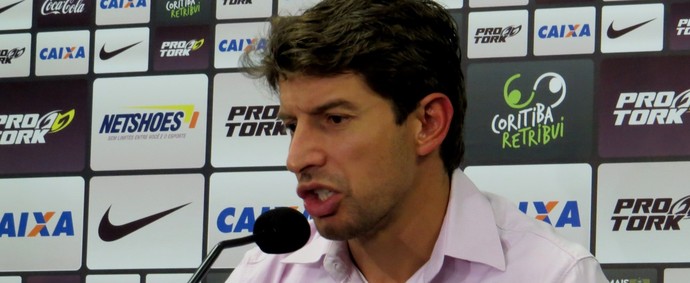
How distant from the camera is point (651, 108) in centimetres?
307

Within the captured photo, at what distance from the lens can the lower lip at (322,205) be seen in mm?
1573

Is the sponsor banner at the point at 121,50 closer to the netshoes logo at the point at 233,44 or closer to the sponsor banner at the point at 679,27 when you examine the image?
the netshoes logo at the point at 233,44

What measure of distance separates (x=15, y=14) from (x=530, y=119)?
1.80 meters

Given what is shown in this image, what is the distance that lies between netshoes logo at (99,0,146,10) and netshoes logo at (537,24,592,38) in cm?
132

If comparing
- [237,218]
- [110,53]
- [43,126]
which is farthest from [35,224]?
[237,218]

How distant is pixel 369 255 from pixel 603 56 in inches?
64.4

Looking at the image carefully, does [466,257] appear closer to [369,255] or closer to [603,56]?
[369,255]

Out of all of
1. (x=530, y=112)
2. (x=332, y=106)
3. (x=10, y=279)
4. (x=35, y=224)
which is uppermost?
(x=332, y=106)

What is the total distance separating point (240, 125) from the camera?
3.38 m

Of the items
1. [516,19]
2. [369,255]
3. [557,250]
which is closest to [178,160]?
[516,19]

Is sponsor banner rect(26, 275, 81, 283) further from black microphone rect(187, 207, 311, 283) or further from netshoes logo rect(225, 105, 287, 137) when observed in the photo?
black microphone rect(187, 207, 311, 283)

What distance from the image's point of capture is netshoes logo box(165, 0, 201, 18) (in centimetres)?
350

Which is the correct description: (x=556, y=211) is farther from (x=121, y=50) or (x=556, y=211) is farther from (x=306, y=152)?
(x=306, y=152)

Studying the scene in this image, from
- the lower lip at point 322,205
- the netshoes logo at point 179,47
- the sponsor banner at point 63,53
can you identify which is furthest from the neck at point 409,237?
the sponsor banner at point 63,53
